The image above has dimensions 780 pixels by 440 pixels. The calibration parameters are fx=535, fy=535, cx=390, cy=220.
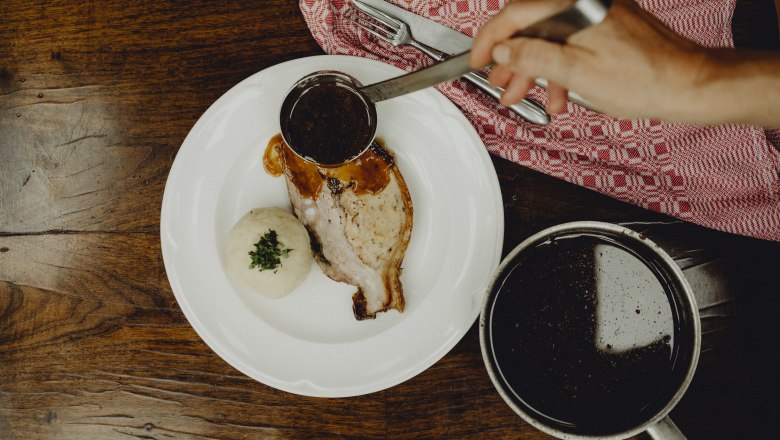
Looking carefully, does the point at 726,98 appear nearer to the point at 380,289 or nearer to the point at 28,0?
the point at 380,289

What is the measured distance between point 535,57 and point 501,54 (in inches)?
2.4

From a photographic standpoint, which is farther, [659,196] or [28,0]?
[28,0]

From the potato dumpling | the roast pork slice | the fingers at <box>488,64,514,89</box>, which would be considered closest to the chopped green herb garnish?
the potato dumpling

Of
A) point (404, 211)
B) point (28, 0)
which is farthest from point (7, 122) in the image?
point (404, 211)

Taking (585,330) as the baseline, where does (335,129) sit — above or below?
above

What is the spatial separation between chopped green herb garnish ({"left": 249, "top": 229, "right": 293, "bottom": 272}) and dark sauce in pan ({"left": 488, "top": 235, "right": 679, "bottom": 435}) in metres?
0.55

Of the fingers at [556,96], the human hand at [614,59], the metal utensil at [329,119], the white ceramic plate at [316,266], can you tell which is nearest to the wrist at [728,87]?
the human hand at [614,59]

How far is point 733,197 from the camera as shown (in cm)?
138

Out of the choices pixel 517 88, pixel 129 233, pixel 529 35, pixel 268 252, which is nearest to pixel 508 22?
pixel 529 35

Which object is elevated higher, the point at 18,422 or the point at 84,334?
the point at 84,334

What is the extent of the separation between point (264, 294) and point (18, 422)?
2.74 feet

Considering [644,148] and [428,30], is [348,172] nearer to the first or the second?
[428,30]

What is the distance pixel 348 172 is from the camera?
1.42 meters

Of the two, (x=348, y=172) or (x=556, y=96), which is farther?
(x=348, y=172)
